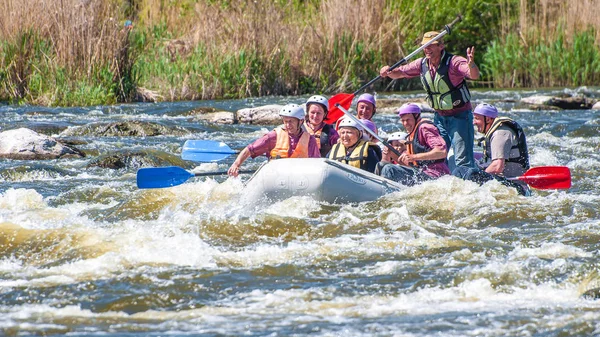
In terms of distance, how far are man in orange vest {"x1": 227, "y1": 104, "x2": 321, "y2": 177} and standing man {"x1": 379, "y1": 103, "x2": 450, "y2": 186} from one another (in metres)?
0.63

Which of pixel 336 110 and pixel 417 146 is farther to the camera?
pixel 336 110

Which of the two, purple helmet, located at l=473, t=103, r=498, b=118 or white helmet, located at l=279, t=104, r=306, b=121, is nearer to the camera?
white helmet, located at l=279, t=104, r=306, b=121

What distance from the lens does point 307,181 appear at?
6.95 metres

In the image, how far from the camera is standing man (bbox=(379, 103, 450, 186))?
7.52 meters

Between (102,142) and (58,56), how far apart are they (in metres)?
3.11

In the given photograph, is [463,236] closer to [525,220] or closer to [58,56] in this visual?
[525,220]

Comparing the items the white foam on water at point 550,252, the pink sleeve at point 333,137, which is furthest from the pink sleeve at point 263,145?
the white foam on water at point 550,252

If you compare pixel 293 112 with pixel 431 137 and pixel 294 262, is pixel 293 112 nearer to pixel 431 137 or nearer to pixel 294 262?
pixel 431 137

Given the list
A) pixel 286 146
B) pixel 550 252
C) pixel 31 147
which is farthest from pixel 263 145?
pixel 31 147

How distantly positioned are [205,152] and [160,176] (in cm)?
93

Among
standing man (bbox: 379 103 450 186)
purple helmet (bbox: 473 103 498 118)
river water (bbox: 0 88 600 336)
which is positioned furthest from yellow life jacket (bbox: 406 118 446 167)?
purple helmet (bbox: 473 103 498 118)

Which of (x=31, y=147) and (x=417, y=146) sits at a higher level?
(x=417, y=146)

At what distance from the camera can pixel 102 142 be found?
1140 cm

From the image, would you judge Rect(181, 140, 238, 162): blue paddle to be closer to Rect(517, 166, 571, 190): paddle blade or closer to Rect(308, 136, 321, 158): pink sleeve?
Rect(308, 136, 321, 158): pink sleeve
